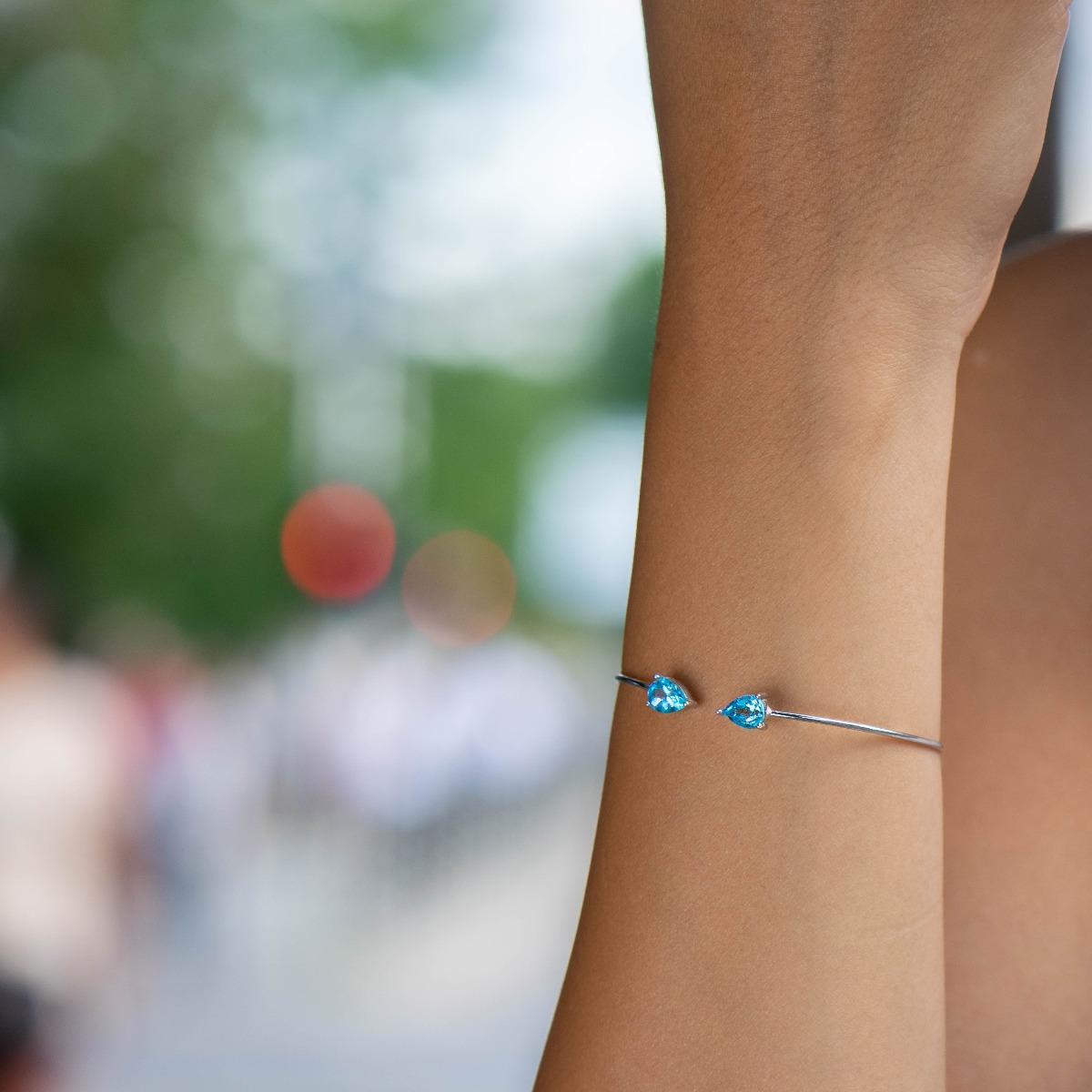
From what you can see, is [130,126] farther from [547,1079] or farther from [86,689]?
[547,1079]

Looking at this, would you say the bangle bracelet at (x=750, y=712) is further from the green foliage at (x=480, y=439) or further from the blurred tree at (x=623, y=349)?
the green foliage at (x=480, y=439)

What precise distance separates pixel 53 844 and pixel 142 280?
3.97 m

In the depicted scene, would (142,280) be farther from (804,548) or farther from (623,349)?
(804,548)

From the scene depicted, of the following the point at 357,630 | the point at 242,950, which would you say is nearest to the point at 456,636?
the point at 357,630

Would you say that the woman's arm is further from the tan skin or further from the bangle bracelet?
the tan skin

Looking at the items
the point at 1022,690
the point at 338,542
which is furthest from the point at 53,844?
the point at 338,542

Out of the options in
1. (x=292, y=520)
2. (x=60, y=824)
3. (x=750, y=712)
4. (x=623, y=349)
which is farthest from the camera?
(x=623, y=349)

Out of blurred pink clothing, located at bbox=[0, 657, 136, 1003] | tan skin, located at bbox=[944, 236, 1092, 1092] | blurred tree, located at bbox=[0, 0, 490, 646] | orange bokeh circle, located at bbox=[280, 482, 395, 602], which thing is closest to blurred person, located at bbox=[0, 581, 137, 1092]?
blurred pink clothing, located at bbox=[0, 657, 136, 1003]

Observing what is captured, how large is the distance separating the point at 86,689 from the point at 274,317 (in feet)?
11.6

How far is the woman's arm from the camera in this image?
53 centimetres

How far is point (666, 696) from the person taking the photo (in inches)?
21.7

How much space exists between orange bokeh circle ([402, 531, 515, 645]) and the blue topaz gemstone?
29.0 feet

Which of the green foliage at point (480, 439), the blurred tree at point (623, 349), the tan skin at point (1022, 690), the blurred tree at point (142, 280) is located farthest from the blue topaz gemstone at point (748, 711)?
the green foliage at point (480, 439)

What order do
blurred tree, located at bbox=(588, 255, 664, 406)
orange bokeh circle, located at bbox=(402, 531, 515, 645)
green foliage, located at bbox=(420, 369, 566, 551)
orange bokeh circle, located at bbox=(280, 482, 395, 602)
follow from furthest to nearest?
orange bokeh circle, located at bbox=(402, 531, 515, 645) < green foliage, located at bbox=(420, 369, 566, 551) < blurred tree, located at bbox=(588, 255, 664, 406) < orange bokeh circle, located at bbox=(280, 482, 395, 602)
